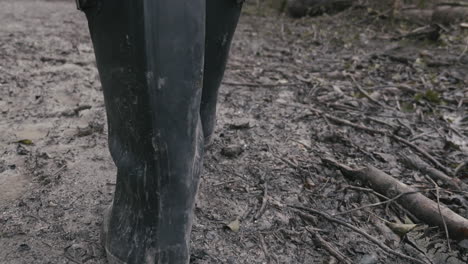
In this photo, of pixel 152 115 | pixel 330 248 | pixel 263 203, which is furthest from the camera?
pixel 263 203

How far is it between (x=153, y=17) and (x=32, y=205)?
76 centimetres

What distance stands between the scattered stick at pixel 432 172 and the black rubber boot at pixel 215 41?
2.67 feet

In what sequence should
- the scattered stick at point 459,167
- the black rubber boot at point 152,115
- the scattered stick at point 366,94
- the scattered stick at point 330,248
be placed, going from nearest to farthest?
the black rubber boot at point 152,115
the scattered stick at point 330,248
the scattered stick at point 459,167
the scattered stick at point 366,94

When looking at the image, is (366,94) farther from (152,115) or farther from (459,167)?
(152,115)

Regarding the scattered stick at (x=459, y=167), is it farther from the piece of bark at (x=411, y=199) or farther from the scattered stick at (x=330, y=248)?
the scattered stick at (x=330, y=248)

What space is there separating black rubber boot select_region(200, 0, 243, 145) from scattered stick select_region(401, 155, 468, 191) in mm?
813

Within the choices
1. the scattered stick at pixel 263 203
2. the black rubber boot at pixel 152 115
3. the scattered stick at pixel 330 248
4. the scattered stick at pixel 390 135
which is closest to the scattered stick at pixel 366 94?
the scattered stick at pixel 390 135

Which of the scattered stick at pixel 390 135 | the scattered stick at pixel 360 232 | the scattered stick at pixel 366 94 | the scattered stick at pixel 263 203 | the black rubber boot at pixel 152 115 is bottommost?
the scattered stick at pixel 366 94

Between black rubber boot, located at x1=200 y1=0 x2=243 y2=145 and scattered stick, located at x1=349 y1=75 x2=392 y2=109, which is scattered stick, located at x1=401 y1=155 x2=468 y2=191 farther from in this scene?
black rubber boot, located at x1=200 y1=0 x2=243 y2=145

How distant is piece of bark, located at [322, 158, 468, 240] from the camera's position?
1240 millimetres

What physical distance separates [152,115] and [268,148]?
36.8 inches

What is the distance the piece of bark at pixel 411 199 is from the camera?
1240 millimetres

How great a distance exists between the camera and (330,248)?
114 cm

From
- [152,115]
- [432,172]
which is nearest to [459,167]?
[432,172]
